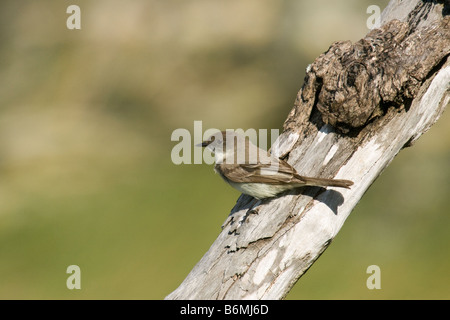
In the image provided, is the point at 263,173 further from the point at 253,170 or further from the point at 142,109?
the point at 142,109

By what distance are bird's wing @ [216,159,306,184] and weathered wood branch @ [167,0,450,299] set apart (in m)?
0.18

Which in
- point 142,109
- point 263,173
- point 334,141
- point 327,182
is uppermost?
point 142,109

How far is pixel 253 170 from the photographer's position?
411 cm

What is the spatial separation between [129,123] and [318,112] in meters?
6.51

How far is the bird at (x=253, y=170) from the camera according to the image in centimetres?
375

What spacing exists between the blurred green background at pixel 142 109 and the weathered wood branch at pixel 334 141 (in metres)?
3.96

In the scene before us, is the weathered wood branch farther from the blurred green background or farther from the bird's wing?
the blurred green background

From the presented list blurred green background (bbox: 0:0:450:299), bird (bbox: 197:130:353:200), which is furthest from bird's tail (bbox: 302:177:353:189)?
blurred green background (bbox: 0:0:450:299)

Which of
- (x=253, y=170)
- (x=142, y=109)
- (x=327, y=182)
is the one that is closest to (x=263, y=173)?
(x=253, y=170)

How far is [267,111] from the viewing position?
372 inches

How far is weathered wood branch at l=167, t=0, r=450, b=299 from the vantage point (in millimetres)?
3600

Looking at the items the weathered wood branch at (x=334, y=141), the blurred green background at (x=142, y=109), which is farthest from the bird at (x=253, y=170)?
the blurred green background at (x=142, y=109)

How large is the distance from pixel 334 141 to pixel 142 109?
6572mm

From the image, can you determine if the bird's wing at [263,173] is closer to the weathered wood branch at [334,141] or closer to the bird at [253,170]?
the bird at [253,170]
